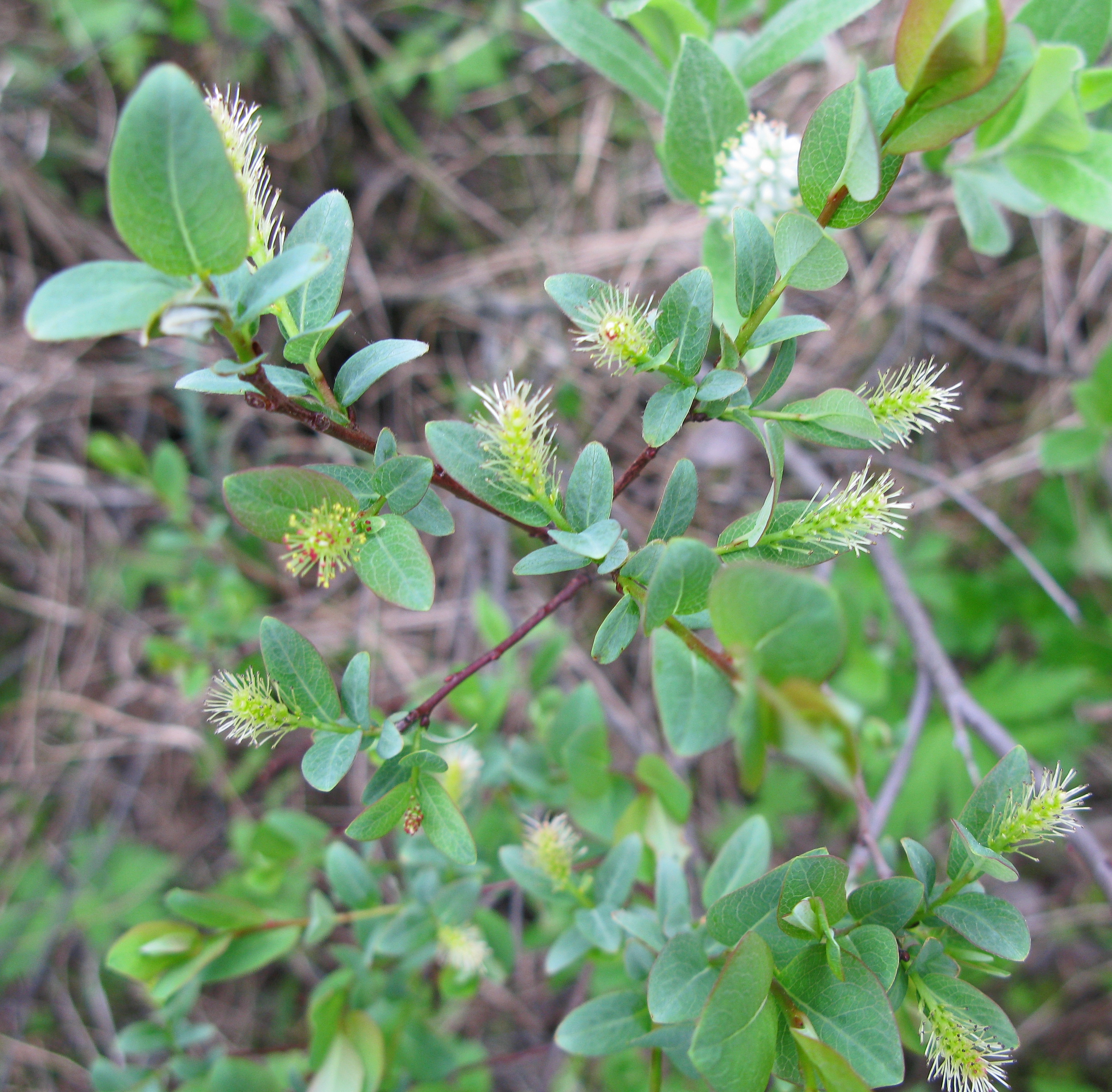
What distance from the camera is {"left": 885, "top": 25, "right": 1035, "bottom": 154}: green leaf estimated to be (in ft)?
2.62

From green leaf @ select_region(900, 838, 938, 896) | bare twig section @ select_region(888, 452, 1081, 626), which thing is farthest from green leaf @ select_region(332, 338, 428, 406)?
bare twig section @ select_region(888, 452, 1081, 626)

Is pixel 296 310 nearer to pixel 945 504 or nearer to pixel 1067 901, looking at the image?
pixel 945 504

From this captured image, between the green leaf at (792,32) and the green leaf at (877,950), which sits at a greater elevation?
the green leaf at (792,32)

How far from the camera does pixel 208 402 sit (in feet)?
9.89

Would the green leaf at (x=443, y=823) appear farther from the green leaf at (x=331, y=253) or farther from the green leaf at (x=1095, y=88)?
the green leaf at (x=1095, y=88)

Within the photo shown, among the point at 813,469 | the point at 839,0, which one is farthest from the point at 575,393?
the point at 839,0

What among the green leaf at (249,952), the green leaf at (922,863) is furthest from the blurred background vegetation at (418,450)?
the green leaf at (922,863)

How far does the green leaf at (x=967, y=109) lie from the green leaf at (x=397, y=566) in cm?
70

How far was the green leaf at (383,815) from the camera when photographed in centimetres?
96

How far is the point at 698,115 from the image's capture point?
1.32m

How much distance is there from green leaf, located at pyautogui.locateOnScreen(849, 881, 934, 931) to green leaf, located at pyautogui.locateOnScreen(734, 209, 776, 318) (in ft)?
2.40

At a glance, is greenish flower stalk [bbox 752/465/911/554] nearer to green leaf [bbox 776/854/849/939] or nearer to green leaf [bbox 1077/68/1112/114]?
green leaf [bbox 776/854/849/939]

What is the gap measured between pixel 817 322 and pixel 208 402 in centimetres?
271

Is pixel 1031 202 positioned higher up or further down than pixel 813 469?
higher up
